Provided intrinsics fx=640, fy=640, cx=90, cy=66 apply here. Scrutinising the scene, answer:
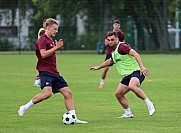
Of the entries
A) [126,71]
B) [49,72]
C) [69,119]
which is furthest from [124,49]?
[69,119]

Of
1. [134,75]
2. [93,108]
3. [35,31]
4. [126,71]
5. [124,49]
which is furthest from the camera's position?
[35,31]

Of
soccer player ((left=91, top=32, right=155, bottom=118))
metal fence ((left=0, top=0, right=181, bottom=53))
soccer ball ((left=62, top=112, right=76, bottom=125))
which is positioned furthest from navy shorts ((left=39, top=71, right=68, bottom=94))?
metal fence ((left=0, top=0, right=181, bottom=53))

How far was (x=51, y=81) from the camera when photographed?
11586mm

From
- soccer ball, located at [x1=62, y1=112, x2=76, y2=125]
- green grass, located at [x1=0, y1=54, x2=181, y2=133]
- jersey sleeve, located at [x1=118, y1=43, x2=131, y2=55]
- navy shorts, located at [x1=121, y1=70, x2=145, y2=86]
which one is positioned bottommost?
green grass, located at [x1=0, y1=54, x2=181, y2=133]

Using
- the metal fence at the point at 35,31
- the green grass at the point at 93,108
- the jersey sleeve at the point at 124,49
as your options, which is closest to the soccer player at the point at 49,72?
the green grass at the point at 93,108

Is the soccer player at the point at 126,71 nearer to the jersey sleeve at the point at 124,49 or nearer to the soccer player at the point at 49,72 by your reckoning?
the jersey sleeve at the point at 124,49

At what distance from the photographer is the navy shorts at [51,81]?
11555mm

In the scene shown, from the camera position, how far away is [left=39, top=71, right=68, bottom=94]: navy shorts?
1155cm

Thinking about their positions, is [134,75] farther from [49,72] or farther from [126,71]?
[49,72]

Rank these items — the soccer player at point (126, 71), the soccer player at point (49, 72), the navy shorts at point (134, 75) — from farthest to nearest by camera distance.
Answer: the navy shorts at point (134, 75)
the soccer player at point (126, 71)
the soccer player at point (49, 72)

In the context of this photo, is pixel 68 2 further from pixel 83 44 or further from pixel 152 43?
pixel 152 43

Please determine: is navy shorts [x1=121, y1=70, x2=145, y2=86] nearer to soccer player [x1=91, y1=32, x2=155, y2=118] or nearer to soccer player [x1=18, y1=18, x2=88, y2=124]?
soccer player [x1=91, y1=32, x2=155, y2=118]

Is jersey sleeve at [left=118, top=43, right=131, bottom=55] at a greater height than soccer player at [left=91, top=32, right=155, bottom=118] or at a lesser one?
greater

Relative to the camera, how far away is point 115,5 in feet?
159
